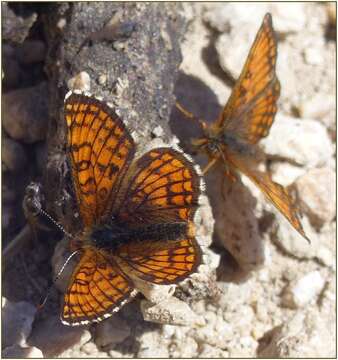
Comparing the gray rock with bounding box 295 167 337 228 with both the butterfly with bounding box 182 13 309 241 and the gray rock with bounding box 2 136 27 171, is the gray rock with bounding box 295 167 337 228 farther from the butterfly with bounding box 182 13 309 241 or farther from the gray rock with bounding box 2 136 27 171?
the gray rock with bounding box 2 136 27 171

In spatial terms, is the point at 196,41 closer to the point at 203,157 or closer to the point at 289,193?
the point at 203,157

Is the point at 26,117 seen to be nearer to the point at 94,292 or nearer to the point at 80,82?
the point at 80,82

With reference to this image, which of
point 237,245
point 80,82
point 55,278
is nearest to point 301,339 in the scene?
point 237,245

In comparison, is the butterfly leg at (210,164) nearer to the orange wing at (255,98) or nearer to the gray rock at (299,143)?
the orange wing at (255,98)

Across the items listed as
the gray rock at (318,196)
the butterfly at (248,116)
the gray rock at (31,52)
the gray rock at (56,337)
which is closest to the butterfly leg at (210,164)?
the butterfly at (248,116)

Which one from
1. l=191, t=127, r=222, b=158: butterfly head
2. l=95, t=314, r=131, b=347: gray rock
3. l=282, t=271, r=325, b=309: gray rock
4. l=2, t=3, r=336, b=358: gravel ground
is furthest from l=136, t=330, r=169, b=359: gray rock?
l=191, t=127, r=222, b=158: butterfly head

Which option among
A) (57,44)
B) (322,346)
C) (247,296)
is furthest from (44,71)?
(322,346)
